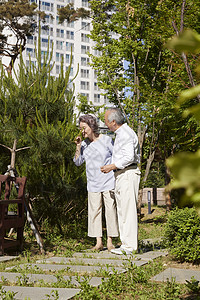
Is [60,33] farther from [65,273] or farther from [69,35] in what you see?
[65,273]

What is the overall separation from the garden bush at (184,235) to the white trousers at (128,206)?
15.8 inches

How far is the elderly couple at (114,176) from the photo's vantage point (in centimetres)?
487

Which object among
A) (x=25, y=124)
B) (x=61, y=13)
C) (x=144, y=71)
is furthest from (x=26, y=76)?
(x=61, y=13)

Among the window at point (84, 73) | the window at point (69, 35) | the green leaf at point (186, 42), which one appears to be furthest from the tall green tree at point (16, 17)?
the window at point (69, 35)

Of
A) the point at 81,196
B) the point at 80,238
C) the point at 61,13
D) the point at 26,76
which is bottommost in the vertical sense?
the point at 80,238

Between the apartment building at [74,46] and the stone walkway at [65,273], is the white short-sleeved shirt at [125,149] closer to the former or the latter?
the stone walkway at [65,273]

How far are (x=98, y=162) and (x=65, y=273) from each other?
2153 mm

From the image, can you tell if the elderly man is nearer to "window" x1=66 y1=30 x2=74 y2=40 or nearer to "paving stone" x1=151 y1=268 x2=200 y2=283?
"paving stone" x1=151 y1=268 x2=200 y2=283

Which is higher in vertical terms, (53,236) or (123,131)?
(123,131)

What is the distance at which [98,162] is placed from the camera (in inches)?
221

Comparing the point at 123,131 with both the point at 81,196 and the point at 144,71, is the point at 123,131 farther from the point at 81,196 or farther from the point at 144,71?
the point at 144,71

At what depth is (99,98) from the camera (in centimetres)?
7300

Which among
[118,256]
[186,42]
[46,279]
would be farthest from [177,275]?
[186,42]

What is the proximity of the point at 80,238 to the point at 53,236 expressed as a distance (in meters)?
0.54
